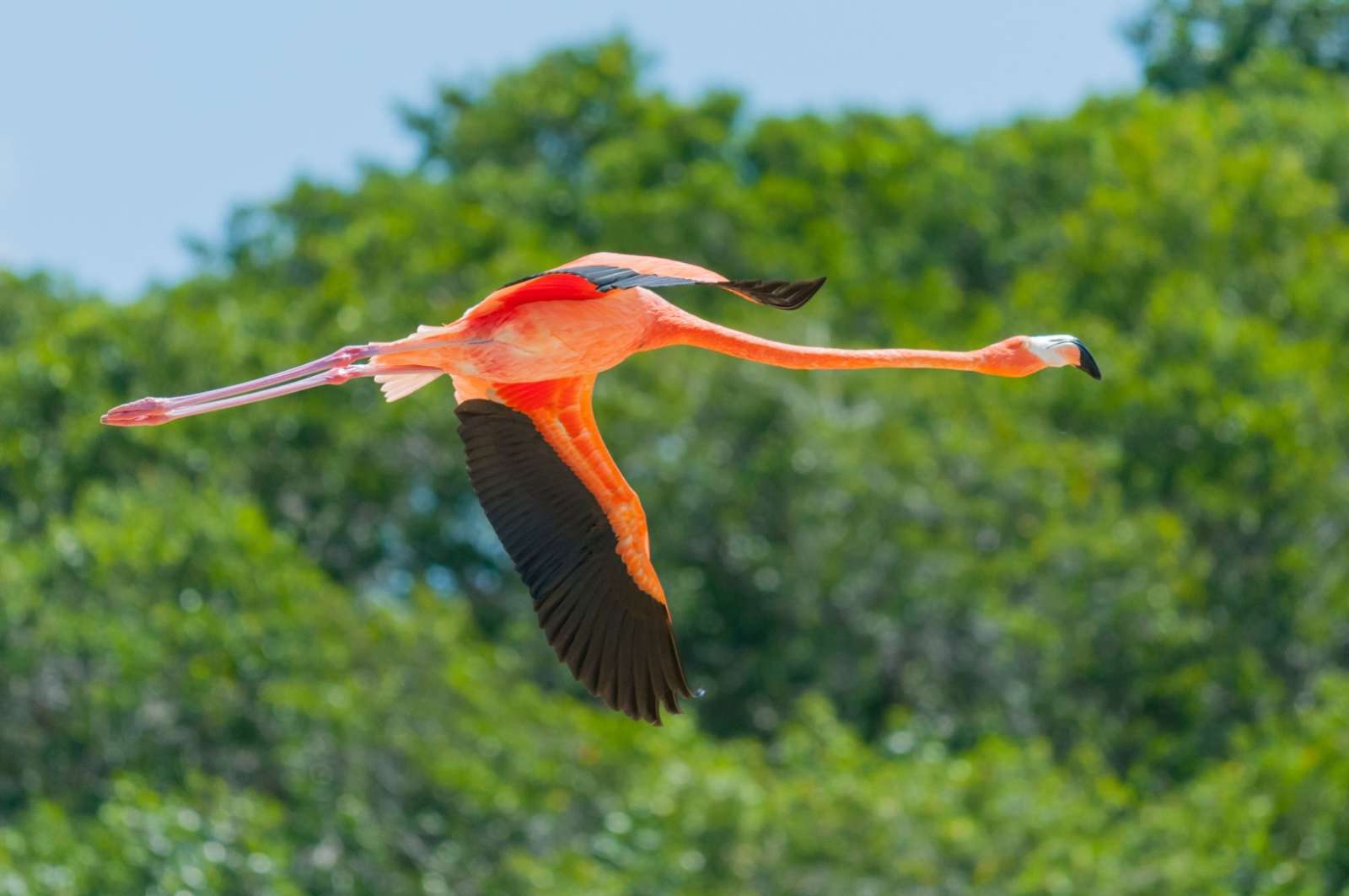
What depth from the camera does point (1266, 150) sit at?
33.1m

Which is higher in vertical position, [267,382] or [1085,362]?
[267,382]

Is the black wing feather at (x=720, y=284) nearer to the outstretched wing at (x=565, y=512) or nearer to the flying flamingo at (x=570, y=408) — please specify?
the flying flamingo at (x=570, y=408)

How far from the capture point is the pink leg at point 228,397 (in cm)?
974

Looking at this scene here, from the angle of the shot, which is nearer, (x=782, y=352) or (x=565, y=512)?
(x=782, y=352)

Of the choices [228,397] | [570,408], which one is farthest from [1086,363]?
[228,397]

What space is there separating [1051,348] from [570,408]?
1897mm

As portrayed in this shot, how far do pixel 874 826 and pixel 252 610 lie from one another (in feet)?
21.7

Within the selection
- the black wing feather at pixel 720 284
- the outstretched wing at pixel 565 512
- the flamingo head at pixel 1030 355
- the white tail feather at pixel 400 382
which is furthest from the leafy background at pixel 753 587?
the black wing feather at pixel 720 284

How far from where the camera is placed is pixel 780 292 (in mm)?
9039

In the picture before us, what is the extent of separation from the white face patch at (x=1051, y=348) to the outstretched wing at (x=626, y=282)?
3.21ft

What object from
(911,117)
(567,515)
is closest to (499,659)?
(567,515)

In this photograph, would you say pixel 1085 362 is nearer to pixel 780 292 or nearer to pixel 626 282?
pixel 780 292

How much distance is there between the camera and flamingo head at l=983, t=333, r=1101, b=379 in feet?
31.5

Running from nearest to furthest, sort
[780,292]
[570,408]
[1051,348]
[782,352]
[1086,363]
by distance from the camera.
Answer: [780,292] → [1086,363] → [1051,348] → [782,352] → [570,408]
